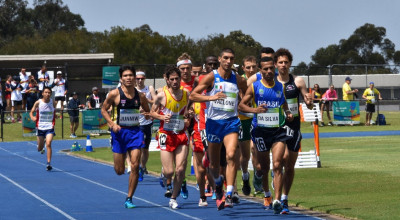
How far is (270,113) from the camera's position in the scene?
42.5ft

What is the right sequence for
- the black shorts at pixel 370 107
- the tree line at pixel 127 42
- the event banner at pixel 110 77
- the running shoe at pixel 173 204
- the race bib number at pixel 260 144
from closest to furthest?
the race bib number at pixel 260 144
the running shoe at pixel 173 204
the black shorts at pixel 370 107
the event banner at pixel 110 77
the tree line at pixel 127 42

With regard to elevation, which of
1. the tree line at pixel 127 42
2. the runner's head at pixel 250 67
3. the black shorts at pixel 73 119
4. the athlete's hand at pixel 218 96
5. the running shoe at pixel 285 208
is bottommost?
the running shoe at pixel 285 208

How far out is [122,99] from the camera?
46.8 ft

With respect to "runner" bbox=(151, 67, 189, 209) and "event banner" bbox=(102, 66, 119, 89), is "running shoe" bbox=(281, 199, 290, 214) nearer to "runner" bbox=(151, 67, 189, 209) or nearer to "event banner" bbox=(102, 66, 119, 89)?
"runner" bbox=(151, 67, 189, 209)

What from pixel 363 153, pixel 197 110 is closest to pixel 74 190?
A: pixel 197 110

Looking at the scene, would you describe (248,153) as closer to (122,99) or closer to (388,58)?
(122,99)

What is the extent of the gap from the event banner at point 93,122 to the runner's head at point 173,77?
24834 millimetres

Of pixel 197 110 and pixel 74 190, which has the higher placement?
pixel 197 110

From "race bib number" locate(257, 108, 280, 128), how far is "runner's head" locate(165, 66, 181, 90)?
1.68 m

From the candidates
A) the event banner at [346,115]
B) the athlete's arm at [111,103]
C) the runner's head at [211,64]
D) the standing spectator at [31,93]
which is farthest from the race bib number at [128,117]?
the event banner at [346,115]

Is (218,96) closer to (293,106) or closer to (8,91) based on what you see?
(293,106)

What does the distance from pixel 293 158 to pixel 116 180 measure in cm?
738

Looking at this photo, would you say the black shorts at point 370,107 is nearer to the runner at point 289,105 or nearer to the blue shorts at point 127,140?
the blue shorts at point 127,140

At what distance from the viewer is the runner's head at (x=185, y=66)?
14.9m
